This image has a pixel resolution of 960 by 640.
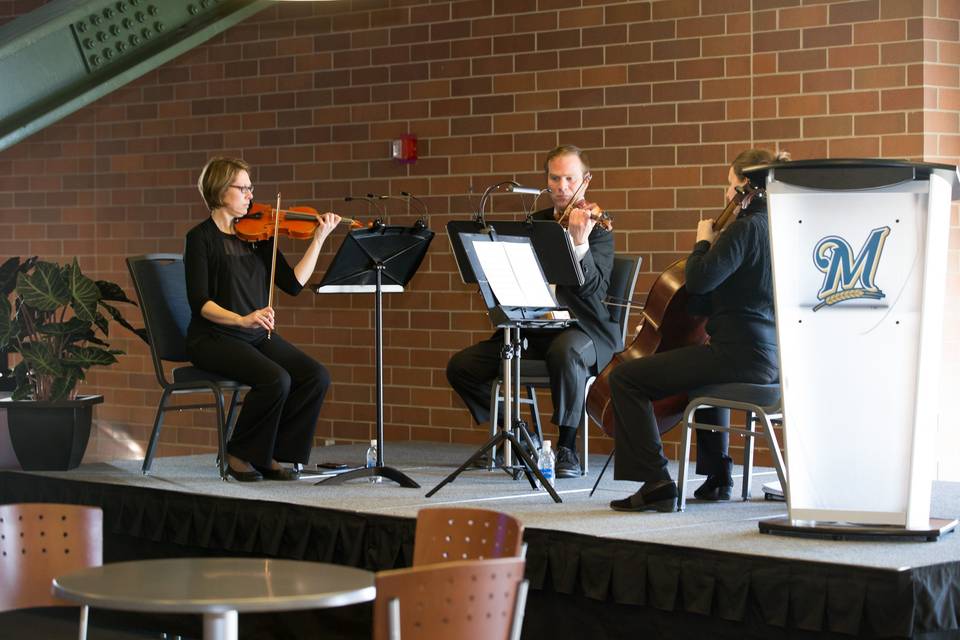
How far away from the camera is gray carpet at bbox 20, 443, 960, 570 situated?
3.55 meters

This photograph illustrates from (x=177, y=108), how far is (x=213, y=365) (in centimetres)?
290

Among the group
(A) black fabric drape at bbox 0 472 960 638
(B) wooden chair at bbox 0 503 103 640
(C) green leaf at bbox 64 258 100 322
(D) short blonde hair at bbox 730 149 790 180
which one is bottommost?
(A) black fabric drape at bbox 0 472 960 638

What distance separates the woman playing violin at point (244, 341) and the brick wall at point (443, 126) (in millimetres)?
1575

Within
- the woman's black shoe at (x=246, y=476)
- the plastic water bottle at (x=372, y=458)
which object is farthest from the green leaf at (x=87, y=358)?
the plastic water bottle at (x=372, y=458)

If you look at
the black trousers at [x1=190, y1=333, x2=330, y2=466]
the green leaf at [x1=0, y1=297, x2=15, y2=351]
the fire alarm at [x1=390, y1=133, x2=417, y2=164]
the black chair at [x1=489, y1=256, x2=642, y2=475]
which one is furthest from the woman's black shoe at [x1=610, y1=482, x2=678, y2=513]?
the fire alarm at [x1=390, y1=133, x2=417, y2=164]

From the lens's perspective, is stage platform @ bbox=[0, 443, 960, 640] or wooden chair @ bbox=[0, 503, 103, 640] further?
stage platform @ bbox=[0, 443, 960, 640]

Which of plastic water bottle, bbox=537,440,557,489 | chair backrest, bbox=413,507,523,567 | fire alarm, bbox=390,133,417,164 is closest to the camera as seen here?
chair backrest, bbox=413,507,523,567

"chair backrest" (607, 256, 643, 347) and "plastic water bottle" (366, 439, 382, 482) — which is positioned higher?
"chair backrest" (607, 256, 643, 347)

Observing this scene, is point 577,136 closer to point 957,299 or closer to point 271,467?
point 957,299

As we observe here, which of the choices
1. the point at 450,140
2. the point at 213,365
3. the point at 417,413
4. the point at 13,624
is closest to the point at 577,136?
the point at 450,140

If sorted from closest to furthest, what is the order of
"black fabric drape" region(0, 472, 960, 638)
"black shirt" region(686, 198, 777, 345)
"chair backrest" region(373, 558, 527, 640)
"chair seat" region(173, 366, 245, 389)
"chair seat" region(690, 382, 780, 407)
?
"chair backrest" region(373, 558, 527, 640), "black fabric drape" region(0, 472, 960, 638), "black shirt" region(686, 198, 777, 345), "chair seat" region(690, 382, 780, 407), "chair seat" region(173, 366, 245, 389)

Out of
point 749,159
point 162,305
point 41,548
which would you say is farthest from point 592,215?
point 41,548

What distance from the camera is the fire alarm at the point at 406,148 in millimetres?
6652

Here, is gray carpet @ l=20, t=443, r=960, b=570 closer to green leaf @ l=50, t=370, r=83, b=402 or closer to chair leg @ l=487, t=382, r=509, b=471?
chair leg @ l=487, t=382, r=509, b=471
